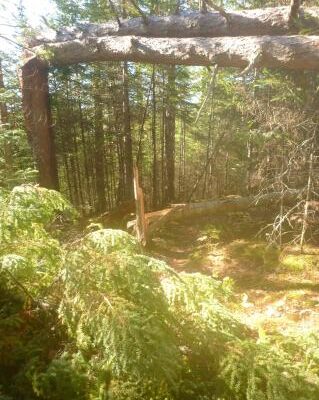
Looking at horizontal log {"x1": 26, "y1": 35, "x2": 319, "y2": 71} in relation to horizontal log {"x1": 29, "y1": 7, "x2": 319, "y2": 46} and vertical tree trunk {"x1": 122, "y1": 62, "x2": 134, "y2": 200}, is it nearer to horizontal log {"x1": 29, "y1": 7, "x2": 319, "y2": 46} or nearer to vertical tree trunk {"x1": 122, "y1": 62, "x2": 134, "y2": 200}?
horizontal log {"x1": 29, "y1": 7, "x2": 319, "y2": 46}

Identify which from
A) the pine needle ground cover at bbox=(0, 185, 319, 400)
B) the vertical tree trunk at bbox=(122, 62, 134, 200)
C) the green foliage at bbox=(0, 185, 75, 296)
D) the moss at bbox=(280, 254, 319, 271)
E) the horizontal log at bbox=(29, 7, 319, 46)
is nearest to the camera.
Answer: the pine needle ground cover at bbox=(0, 185, 319, 400)

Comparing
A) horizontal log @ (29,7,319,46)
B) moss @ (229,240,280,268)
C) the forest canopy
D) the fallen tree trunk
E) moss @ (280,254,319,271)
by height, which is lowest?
the fallen tree trunk

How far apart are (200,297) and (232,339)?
0.57 metres

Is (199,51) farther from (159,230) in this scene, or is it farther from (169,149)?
(169,149)

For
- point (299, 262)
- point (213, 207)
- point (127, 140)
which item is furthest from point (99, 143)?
point (299, 262)

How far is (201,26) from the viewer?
10.8 m

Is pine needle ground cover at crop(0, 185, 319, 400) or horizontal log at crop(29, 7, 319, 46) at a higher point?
horizontal log at crop(29, 7, 319, 46)

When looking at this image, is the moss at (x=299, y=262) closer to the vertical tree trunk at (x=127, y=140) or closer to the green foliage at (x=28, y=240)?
the green foliage at (x=28, y=240)

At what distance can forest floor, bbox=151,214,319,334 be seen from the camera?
21.1 feet

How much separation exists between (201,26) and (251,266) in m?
7.75

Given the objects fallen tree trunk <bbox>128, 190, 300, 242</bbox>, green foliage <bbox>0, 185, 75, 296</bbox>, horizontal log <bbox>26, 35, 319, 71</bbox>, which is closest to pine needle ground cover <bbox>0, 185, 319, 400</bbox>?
green foliage <bbox>0, 185, 75, 296</bbox>

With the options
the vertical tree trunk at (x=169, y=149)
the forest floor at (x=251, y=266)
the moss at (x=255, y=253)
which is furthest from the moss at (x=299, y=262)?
the vertical tree trunk at (x=169, y=149)

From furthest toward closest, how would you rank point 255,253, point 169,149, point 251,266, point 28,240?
point 169,149, point 255,253, point 251,266, point 28,240

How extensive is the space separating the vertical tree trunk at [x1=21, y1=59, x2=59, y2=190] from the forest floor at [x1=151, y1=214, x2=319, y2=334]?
15.5 ft
